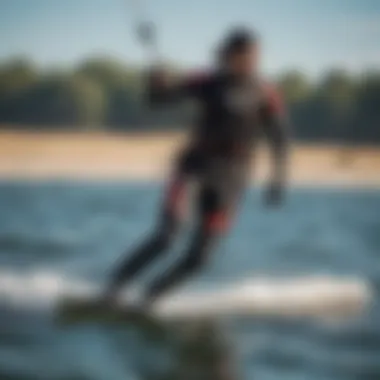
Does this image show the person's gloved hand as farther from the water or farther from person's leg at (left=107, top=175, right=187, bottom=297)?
person's leg at (left=107, top=175, right=187, bottom=297)

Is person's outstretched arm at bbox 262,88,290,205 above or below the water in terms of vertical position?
above

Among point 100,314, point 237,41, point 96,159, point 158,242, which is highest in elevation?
point 237,41

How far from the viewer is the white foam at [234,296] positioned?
1504 mm

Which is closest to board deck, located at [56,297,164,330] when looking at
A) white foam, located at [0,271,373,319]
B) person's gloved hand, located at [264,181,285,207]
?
white foam, located at [0,271,373,319]

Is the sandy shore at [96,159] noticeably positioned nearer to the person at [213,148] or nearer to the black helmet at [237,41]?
the person at [213,148]

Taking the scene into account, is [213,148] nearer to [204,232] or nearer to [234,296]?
[204,232]

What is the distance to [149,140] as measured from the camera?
4.90ft

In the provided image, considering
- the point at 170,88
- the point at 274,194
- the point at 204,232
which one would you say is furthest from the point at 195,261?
the point at 170,88

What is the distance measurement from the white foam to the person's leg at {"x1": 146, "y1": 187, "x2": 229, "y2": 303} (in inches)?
1.7

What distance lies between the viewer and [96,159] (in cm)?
152

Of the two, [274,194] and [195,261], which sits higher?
[274,194]

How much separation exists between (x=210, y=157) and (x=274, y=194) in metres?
0.13

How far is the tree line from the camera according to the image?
1510mm

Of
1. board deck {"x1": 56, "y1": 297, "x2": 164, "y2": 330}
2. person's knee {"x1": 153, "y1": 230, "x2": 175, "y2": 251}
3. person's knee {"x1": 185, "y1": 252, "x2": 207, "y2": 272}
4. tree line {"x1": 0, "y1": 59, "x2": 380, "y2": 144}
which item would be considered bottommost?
board deck {"x1": 56, "y1": 297, "x2": 164, "y2": 330}
